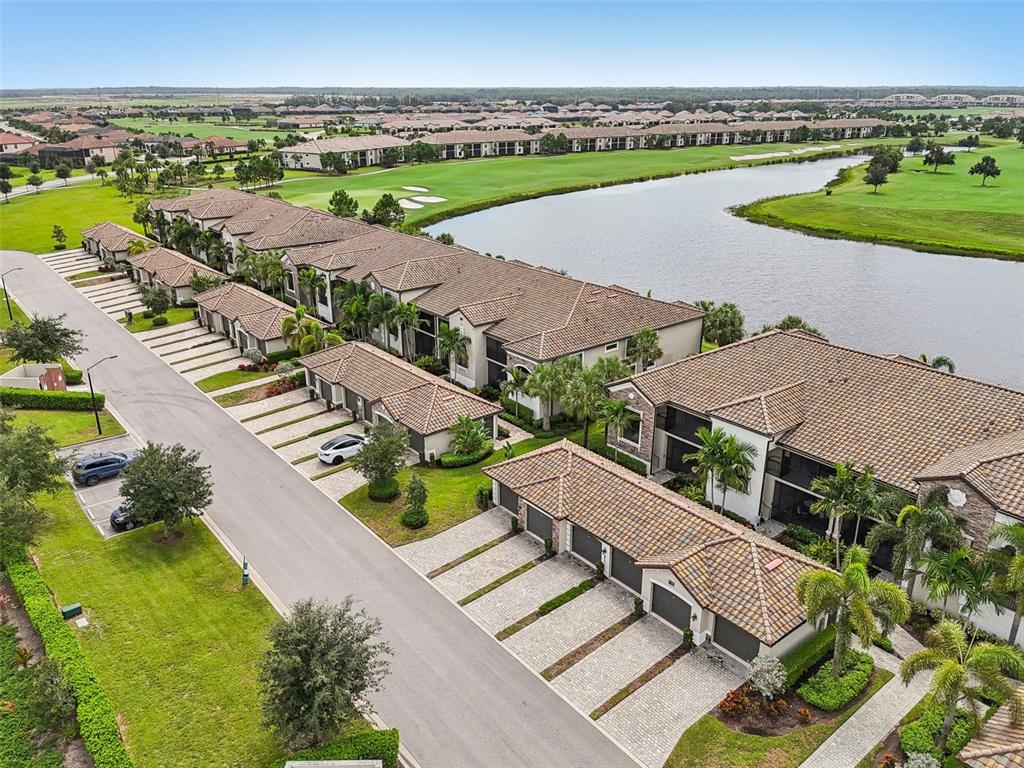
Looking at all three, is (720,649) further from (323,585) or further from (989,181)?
(989,181)

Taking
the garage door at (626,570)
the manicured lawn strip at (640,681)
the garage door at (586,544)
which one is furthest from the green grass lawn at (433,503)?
the manicured lawn strip at (640,681)

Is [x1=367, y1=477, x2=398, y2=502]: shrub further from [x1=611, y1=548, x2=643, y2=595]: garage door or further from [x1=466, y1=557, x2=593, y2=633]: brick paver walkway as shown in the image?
[x1=611, y1=548, x2=643, y2=595]: garage door

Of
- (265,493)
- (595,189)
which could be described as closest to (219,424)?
(265,493)

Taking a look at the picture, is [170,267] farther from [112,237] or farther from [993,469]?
[993,469]

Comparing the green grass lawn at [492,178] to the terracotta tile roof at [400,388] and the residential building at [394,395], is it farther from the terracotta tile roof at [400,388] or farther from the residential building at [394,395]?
the residential building at [394,395]

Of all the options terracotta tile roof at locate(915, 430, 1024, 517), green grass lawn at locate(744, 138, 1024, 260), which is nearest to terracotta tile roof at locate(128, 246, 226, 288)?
terracotta tile roof at locate(915, 430, 1024, 517)

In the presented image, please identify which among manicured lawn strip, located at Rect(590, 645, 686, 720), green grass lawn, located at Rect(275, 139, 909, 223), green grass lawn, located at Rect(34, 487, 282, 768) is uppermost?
green grass lawn, located at Rect(275, 139, 909, 223)

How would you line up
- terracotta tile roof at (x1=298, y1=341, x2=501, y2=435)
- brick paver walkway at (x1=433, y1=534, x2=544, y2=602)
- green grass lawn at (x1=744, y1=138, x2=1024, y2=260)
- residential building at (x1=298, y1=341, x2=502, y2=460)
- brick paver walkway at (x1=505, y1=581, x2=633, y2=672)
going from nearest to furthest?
brick paver walkway at (x1=505, y1=581, x2=633, y2=672), brick paver walkway at (x1=433, y1=534, x2=544, y2=602), residential building at (x1=298, y1=341, x2=502, y2=460), terracotta tile roof at (x1=298, y1=341, x2=501, y2=435), green grass lawn at (x1=744, y1=138, x2=1024, y2=260)
